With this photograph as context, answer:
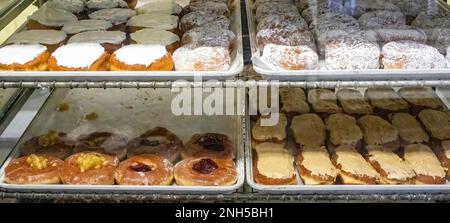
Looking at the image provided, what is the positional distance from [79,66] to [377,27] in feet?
3.49

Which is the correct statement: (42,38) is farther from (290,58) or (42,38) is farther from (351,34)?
(351,34)

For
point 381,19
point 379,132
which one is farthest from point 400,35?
point 379,132

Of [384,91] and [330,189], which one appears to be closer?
[330,189]

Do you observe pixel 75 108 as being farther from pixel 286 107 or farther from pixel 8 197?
pixel 286 107

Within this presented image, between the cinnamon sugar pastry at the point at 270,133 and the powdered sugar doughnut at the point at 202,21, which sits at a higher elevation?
the powdered sugar doughnut at the point at 202,21

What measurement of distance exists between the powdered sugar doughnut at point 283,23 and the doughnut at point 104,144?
2.27 ft

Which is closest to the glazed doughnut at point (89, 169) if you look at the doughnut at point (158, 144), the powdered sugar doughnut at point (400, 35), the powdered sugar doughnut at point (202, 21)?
the doughnut at point (158, 144)

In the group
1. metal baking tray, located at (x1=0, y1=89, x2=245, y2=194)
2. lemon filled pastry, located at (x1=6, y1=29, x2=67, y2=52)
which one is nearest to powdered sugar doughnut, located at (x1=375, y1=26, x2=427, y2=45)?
metal baking tray, located at (x1=0, y1=89, x2=245, y2=194)

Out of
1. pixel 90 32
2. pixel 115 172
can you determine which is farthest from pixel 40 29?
pixel 115 172

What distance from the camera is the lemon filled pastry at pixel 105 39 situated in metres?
1.75

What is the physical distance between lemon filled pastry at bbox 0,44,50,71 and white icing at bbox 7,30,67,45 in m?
0.05

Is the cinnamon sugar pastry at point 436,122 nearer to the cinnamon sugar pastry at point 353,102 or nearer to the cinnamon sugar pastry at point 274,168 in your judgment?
the cinnamon sugar pastry at point 353,102

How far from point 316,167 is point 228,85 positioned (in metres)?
0.46
